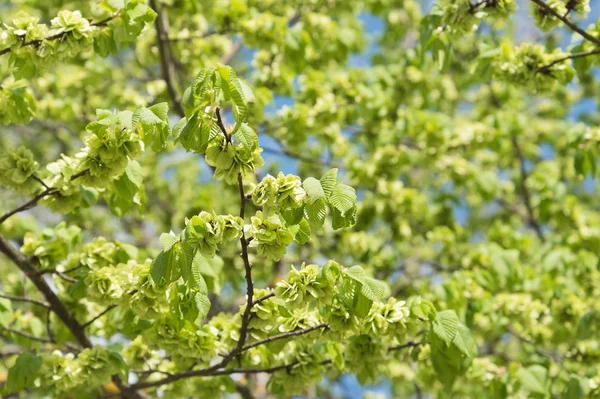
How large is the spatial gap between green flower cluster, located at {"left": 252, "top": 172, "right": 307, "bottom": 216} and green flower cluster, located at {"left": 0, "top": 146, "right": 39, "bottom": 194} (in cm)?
159

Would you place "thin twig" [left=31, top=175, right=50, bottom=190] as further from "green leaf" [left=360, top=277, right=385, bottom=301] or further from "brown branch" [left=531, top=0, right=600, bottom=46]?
"brown branch" [left=531, top=0, right=600, bottom=46]

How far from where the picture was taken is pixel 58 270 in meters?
3.36

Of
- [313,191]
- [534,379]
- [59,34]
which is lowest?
[534,379]

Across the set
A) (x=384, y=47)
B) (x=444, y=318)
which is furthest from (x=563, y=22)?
(x=384, y=47)

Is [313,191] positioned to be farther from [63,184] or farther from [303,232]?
[63,184]

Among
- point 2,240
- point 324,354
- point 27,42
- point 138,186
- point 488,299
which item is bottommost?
point 488,299

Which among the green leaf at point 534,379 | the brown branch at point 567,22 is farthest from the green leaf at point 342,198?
the green leaf at point 534,379

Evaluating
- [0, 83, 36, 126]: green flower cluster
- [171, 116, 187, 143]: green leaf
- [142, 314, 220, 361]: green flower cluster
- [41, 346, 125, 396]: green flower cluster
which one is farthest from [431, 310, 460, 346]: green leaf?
[0, 83, 36, 126]: green flower cluster

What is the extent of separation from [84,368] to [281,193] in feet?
5.85

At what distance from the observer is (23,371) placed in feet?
9.95

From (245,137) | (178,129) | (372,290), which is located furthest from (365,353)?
(178,129)

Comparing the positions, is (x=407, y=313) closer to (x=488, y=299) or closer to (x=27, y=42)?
(x=488, y=299)

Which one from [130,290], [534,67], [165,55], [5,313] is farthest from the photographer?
[165,55]

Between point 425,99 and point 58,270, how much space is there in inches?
176
